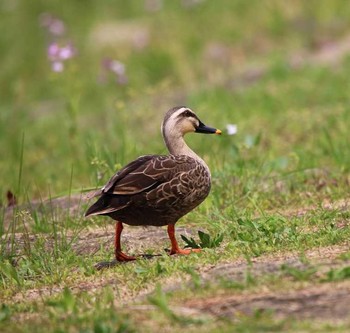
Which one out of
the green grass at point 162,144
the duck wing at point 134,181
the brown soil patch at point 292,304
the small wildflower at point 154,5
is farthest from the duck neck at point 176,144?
the small wildflower at point 154,5

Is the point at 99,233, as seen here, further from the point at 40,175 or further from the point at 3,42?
the point at 3,42

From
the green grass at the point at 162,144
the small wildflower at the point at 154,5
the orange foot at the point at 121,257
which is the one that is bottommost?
the orange foot at the point at 121,257

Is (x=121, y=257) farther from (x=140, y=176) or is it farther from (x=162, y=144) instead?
(x=162, y=144)

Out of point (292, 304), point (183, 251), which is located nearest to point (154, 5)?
point (183, 251)

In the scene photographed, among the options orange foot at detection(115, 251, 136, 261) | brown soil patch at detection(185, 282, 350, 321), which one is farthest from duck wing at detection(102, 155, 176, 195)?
brown soil patch at detection(185, 282, 350, 321)

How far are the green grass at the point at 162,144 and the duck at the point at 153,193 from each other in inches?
11.5

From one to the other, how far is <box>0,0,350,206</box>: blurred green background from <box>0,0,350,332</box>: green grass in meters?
0.03

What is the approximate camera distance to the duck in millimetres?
6211

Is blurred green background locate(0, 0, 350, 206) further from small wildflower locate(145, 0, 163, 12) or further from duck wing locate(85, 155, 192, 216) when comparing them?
duck wing locate(85, 155, 192, 216)

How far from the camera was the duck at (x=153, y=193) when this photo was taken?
6211 mm

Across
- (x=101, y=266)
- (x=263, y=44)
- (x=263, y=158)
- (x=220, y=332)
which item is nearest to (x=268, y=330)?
(x=220, y=332)

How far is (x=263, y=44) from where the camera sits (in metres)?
15.4

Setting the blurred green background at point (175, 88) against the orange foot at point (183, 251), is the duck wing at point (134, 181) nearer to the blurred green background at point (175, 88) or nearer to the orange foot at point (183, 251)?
the orange foot at point (183, 251)

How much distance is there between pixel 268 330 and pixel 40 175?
6487 millimetres
